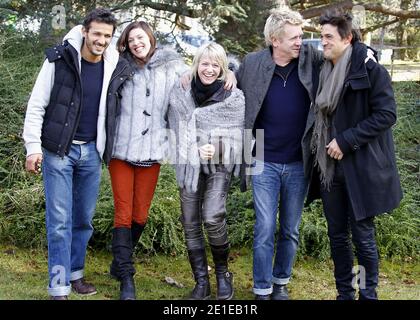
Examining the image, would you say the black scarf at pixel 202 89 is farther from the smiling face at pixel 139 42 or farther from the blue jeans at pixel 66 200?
the blue jeans at pixel 66 200

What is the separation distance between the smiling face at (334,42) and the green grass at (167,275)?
1.96 meters

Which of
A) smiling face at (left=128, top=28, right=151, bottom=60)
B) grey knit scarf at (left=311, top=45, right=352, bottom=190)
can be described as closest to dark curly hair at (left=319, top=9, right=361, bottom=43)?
grey knit scarf at (left=311, top=45, right=352, bottom=190)

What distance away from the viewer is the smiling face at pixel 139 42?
4.31 meters

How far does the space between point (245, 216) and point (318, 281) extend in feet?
3.39

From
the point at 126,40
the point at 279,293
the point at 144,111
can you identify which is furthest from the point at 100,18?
the point at 279,293

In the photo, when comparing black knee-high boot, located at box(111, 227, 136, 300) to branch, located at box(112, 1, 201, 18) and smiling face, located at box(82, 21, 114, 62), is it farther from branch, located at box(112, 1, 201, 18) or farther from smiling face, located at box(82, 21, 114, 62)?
branch, located at box(112, 1, 201, 18)

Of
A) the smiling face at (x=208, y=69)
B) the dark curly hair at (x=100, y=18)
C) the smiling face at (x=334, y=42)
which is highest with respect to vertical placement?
the dark curly hair at (x=100, y=18)

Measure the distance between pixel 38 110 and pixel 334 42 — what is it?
6.44ft

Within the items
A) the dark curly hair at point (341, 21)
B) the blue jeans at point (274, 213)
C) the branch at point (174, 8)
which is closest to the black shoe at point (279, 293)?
the blue jeans at point (274, 213)

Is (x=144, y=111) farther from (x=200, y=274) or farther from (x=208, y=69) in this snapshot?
(x=200, y=274)

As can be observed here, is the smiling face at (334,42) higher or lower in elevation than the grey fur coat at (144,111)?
higher

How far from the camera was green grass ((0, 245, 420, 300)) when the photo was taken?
485 cm

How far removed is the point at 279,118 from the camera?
4242mm

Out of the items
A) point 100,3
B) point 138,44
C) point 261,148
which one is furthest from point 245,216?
point 100,3
